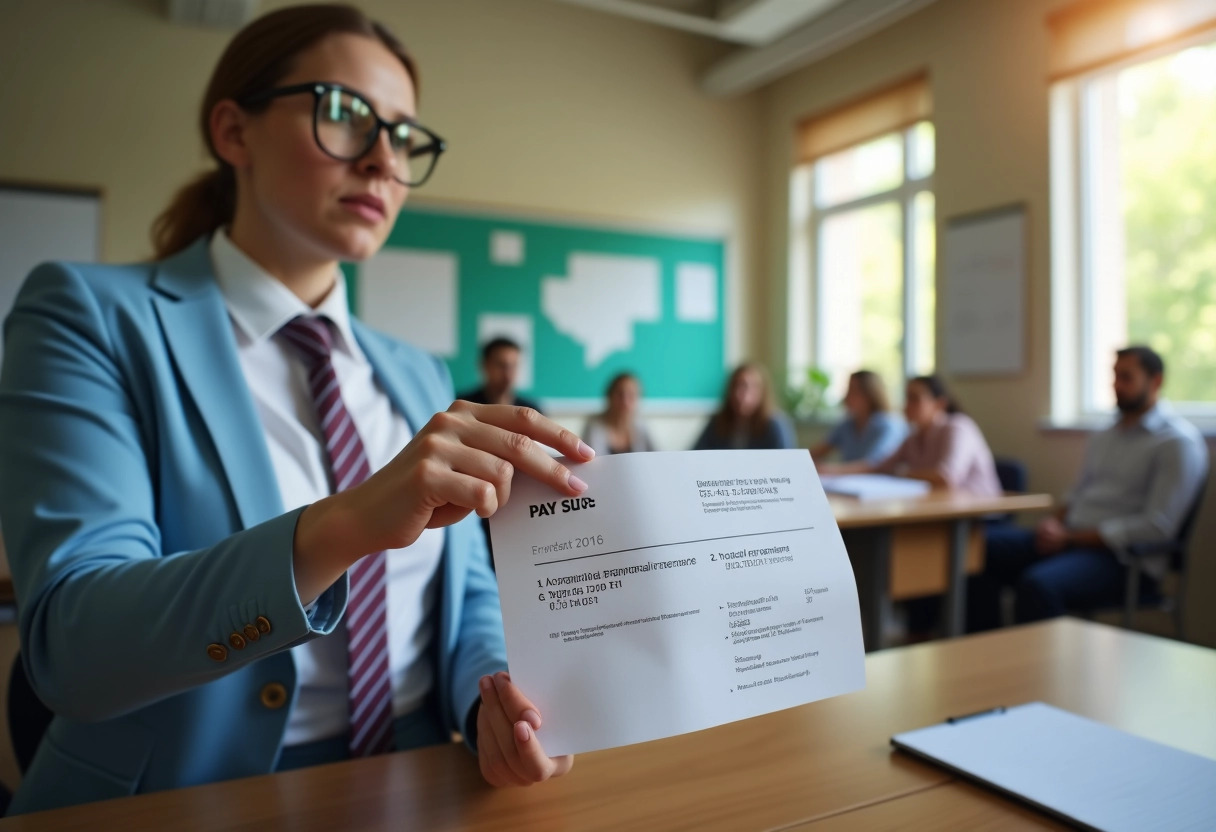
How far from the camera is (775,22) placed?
4973mm

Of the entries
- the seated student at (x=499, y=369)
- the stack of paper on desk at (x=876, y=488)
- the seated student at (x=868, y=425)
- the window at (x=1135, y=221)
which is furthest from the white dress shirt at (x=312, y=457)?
the seated student at (x=868, y=425)

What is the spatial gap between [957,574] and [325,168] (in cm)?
268

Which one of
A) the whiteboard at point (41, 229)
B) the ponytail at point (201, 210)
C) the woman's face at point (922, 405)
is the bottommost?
the woman's face at point (922, 405)

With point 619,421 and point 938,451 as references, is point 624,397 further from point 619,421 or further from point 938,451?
point 938,451

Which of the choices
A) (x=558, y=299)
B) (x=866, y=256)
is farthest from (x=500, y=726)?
(x=866, y=256)

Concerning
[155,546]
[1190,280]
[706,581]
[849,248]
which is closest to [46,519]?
[155,546]

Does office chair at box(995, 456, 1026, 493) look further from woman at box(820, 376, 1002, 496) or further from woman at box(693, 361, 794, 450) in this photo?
woman at box(693, 361, 794, 450)

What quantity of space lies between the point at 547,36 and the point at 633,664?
5.75m

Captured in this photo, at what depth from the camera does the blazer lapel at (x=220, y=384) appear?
0.89 meters

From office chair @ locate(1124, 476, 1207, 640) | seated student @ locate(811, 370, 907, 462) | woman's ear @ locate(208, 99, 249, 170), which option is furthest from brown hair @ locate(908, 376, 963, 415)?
woman's ear @ locate(208, 99, 249, 170)

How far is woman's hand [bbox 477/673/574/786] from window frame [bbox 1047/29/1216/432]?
435 cm

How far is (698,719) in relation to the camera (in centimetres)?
64

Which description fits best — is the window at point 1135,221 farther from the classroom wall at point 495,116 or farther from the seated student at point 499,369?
the seated student at point 499,369

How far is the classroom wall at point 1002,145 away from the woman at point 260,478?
4.05 metres
